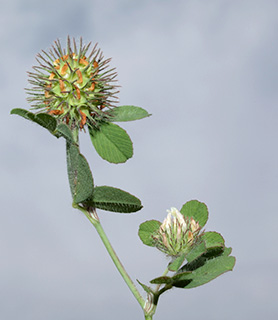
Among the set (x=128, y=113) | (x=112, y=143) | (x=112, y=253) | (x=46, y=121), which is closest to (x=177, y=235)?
(x=112, y=253)

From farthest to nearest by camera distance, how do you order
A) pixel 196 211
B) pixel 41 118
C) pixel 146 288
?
pixel 196 211 < pixel 146 288 < pixel 41 118

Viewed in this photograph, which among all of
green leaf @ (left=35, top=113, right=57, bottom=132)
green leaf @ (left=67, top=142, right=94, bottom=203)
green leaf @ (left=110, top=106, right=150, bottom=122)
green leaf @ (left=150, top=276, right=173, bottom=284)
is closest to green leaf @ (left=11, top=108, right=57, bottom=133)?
green leaf @ (left=35, top=113, right=57, bottom=132)

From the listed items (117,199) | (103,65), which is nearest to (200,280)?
(117,199)

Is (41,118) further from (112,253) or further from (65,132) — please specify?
(112,253)

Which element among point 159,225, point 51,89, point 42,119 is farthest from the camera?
point 159,225

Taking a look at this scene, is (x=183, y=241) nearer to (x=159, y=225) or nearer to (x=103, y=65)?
(x=159, y=225)

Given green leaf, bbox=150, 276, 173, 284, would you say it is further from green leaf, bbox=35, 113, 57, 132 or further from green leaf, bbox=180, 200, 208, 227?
green leaf, bbox=35, 113, 57, 132
